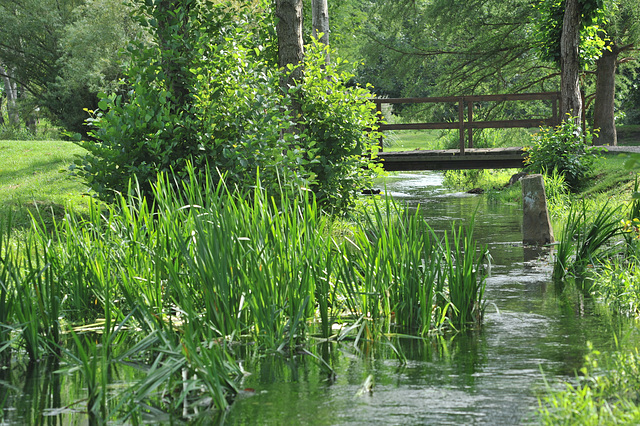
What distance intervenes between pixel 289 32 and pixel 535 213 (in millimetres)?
4295

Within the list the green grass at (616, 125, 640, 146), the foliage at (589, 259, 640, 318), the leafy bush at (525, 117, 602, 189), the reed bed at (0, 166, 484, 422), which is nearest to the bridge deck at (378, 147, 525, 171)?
the leafy bush at (525, 117, 602, 189)

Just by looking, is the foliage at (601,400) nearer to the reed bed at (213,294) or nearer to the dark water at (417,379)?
the dark water at (417,379)

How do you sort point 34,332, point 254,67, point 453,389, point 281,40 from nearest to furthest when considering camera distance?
1. point 453,389
2. point 34,332
3. point 254,67
4. point 281,40

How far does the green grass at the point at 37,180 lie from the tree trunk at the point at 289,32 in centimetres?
341

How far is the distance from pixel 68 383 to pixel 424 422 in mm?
1962

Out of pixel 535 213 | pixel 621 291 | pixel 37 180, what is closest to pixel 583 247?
pixel 621 291

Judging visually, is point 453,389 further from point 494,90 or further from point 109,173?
point 494,90

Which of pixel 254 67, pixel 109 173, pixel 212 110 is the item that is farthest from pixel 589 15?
pixel 109 173

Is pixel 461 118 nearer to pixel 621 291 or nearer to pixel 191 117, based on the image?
pixel 191 117

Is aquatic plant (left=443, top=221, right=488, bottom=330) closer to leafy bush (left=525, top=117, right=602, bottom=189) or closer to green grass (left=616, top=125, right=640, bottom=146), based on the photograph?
leafy bush (left=525, top=117, right=602, bottom=189)

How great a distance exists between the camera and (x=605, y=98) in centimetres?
2191

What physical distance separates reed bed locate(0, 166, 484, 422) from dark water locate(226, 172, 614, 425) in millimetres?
213

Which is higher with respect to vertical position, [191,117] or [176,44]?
[176,44]

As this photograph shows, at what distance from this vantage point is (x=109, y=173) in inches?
314
